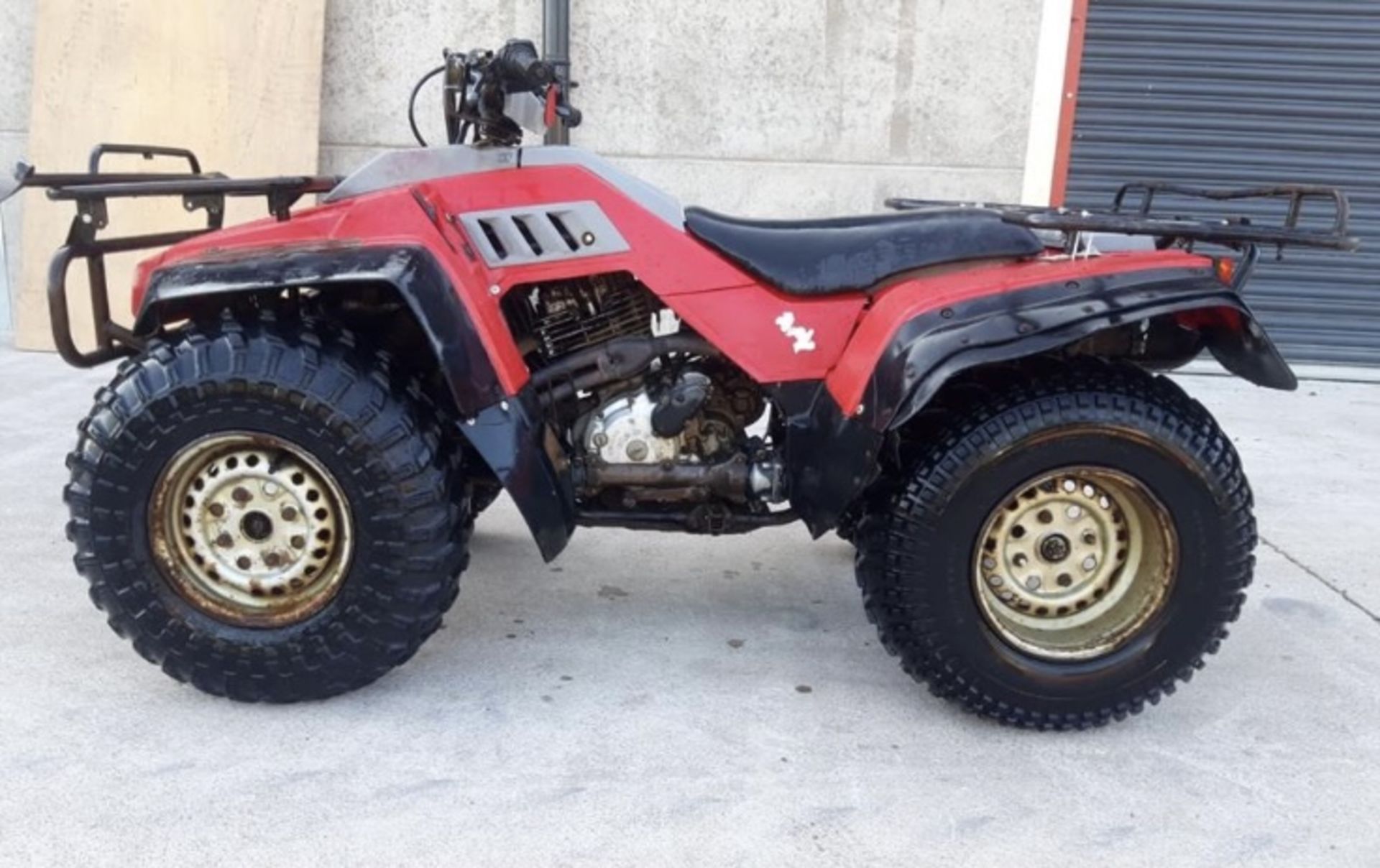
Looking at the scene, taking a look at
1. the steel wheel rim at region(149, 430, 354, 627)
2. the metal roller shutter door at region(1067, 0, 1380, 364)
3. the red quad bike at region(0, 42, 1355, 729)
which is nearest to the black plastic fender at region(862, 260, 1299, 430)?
the red quad bike at region(0, 42, 1355, 729)

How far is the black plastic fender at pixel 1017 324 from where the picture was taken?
2760mm

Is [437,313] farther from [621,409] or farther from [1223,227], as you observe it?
[1223,227]

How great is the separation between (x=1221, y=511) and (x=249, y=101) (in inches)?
231

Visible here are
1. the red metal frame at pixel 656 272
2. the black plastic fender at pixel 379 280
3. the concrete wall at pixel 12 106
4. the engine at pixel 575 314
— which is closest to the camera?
the black plastic fender at pixel 379 280

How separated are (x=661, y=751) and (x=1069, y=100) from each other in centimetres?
561

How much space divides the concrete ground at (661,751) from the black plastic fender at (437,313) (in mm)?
587

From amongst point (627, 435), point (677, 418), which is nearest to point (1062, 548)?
point (677, 418)

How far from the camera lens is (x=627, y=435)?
3.08 m

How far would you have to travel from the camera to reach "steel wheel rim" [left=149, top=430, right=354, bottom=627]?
Answer: 9.47 feet

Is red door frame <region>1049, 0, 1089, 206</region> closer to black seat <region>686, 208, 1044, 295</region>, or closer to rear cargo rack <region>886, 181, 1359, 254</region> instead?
rear cargo rack <region>886, 181, 1359, 254</region>


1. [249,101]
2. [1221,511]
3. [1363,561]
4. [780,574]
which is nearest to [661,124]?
[249,101]

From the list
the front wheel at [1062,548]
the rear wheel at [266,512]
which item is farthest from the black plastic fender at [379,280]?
the front wheel at [1062,548]

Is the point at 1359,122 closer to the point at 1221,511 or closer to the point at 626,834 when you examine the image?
the point at 1221,511

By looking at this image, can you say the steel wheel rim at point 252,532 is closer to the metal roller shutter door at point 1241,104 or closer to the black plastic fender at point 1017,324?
the black plastic fender at point 1017,324
